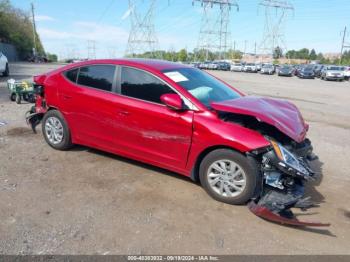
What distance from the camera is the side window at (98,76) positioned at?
16.6 feet

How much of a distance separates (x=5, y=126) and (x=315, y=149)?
21.2 feet

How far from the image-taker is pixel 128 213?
3871 mm

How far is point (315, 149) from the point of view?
6.64 metres

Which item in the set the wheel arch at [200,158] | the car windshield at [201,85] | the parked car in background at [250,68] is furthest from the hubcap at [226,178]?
the parked car in background at [250,68]

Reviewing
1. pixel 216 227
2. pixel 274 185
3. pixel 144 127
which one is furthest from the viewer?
pixel 144 127

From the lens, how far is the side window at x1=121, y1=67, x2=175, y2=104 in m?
4.55

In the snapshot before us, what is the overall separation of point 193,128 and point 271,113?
0.99 meters

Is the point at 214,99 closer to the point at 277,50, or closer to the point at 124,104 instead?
the point at 124,104

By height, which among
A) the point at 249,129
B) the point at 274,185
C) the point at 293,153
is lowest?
the point at 274,185

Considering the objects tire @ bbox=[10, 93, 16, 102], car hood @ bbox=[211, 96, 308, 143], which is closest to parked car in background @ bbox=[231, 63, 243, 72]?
tire @ bbox=[10, 93, 16, 102]

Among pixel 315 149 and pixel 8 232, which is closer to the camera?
pixel 8 232

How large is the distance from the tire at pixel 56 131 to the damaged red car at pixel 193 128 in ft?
0.06

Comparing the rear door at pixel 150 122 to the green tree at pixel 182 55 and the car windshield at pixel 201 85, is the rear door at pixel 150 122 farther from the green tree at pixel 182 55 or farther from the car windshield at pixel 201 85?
the green tree at pixel 182 55

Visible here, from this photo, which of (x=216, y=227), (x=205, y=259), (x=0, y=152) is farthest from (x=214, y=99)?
(x=0, y=152)
